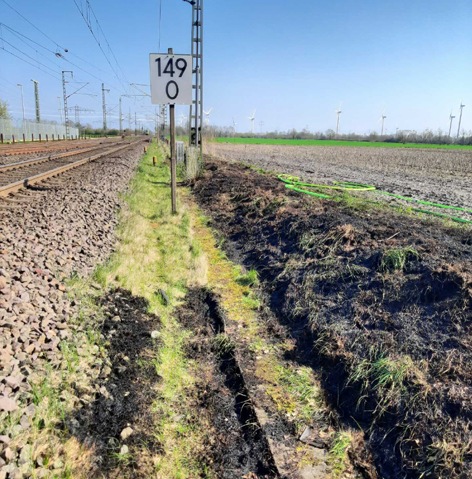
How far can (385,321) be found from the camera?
3908 mm

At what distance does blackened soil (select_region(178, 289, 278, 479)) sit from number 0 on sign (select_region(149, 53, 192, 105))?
5.48 meters

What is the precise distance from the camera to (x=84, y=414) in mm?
2867

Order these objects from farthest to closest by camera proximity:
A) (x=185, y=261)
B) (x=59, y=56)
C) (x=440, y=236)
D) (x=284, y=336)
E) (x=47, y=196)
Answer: (x=59, y=56) → (x=47, y=196) → (x=185, y=261) → (x=440, y=236) → (x=284, y=336)

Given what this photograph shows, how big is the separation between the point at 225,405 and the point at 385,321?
1814 mm

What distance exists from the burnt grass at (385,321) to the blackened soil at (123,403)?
5.10 ft

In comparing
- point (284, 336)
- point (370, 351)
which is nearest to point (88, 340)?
point (284, 336)

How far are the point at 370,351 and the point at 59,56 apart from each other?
1179 inches

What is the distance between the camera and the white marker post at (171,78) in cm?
830

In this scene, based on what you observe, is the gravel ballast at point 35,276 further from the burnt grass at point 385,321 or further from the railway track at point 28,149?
the railway track at point 28,149

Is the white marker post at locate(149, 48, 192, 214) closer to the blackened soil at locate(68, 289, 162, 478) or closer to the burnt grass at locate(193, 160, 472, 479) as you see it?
the burnt grass at locate(193, 160, 472, 479)

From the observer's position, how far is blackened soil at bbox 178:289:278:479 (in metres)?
2.71

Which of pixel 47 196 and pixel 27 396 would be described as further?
pixel 47 196

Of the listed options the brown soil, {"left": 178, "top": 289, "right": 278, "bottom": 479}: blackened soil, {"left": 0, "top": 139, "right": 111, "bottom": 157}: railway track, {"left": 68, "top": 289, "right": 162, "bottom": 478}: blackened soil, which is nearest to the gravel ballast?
{"left": 68, "top": 289, "right": 162, "bottom": 478}: blackened soil

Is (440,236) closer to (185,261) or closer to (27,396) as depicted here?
(185,261)
